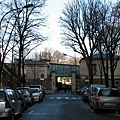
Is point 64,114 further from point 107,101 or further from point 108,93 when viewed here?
point 108,93

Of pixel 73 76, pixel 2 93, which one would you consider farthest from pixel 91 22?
pixel 73 76

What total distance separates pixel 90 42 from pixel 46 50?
70046mm

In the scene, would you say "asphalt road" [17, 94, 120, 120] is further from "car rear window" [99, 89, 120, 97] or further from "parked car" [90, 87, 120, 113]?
"car rear window" [99, 89, 120, 97]

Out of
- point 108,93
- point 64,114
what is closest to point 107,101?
point 108,93

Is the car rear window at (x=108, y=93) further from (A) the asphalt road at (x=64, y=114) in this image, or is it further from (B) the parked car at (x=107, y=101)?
(A) the asphalt road at (x=64, y=114)

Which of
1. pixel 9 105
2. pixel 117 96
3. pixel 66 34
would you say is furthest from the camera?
pixel 66 34

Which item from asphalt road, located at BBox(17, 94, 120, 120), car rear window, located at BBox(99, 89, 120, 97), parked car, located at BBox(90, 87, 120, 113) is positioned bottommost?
asphalt road, located at BBox(17, 94, 120, 120)

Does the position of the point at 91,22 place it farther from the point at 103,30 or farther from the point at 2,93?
the point at 2,93

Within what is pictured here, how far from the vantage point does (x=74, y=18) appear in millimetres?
44844

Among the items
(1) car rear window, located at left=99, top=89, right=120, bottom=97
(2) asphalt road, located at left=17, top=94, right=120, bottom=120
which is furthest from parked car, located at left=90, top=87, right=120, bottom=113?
(2) asphalt road, located at left=17, top=94, right=120, bottom=120

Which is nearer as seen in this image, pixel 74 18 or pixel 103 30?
pixel 103 30

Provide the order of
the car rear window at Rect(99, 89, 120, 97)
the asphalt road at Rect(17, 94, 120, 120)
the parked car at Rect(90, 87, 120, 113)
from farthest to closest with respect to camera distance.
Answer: the car rear window at Rect(99, 89, 120, 97)
the parked car at Rect(90, 87, 120, 113)
the asphalt road at Rect(17, 94, 120, 120)

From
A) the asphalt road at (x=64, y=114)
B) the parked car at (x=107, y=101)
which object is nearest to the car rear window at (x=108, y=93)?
the parked car at (x=107, y=101)

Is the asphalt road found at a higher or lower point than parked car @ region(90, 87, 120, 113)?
lower
